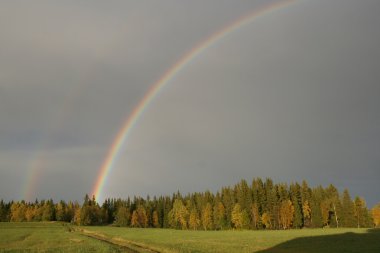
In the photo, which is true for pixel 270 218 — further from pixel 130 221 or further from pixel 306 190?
pixel 130 221

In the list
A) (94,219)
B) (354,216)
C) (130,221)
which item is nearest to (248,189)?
(354,216)

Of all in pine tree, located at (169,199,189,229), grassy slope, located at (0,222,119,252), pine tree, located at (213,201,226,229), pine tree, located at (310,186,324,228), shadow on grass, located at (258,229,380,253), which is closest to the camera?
shadow on grass, located at (258,229,380,253)

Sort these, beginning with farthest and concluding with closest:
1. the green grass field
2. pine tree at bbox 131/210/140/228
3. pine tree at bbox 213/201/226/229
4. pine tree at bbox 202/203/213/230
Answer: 1. pine tree at bbox 131/210/140/228
2. pine tree at bbox 202/203/213/230
3. pine tree at bbox 213/201/226/229
4. the green grass field

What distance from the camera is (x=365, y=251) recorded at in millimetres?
39875

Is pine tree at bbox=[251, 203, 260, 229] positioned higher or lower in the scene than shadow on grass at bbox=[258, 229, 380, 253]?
higher

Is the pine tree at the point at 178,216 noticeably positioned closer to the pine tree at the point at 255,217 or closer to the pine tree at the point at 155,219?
the pine tree at the point at 155,219

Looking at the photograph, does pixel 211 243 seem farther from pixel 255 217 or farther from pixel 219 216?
pixel 219 216

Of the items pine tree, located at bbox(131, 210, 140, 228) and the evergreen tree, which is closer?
the evergreen tree

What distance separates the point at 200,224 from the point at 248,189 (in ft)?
85.9

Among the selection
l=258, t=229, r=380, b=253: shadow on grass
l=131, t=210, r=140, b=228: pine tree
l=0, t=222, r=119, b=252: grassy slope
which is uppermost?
l=131, t=210, r=140, b=228: pine tree

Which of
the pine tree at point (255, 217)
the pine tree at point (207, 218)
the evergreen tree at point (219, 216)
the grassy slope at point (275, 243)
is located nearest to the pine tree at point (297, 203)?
the pine tree at point (255, 217)

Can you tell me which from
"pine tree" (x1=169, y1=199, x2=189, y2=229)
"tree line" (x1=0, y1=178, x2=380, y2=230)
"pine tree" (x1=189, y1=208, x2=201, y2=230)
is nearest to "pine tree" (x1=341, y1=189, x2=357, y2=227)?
"tree line" (x1=0, y1=178, x2=380, y2=230)

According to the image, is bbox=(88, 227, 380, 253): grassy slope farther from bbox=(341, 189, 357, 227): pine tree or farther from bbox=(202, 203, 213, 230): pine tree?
bbox=(202, 203, 213, 230): pine tree

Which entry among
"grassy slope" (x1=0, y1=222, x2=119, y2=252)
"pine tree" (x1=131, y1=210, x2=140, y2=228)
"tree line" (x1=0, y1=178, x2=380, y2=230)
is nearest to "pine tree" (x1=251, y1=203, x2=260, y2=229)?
"tree line" (x1=0, y1=178, x2=380, y2=230)
